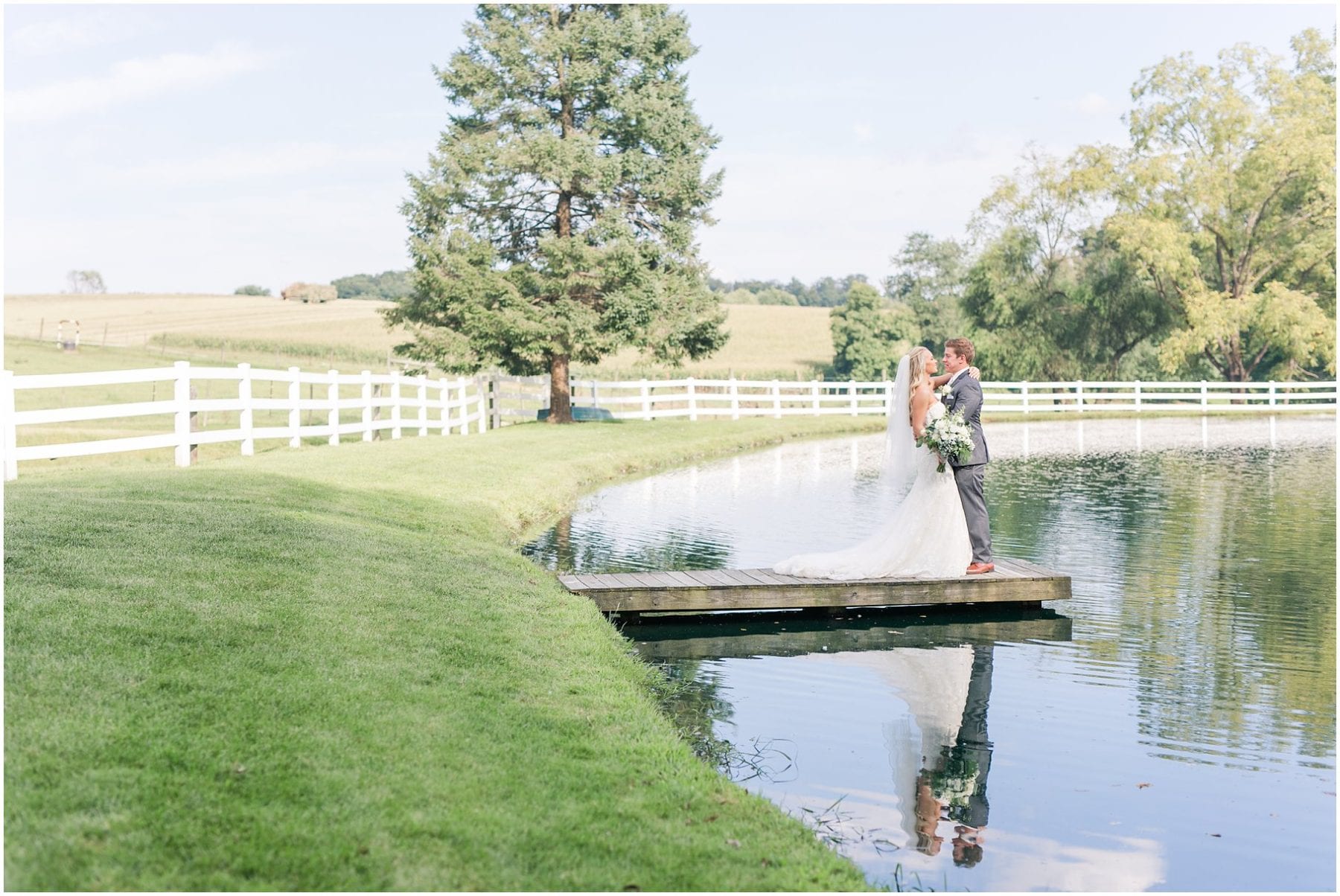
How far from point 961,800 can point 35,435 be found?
2971 centimetres

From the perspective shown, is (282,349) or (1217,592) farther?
(282,349)

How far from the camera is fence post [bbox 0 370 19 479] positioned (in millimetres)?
14727

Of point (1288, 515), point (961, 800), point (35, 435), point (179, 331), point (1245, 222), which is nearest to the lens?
point (961, 800)

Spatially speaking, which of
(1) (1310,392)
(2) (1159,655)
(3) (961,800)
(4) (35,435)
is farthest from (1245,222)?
(3) (961,800)

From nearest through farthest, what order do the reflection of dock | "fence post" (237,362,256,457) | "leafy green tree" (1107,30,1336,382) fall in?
the reflection of dock
"fence post" (237,362,256,457)
"leafy green tree" (1107,30,1336,382)

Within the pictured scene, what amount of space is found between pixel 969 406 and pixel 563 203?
24696 mm

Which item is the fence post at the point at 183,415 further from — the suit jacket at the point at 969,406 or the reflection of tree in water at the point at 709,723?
the suit jacket at the point at 969,406

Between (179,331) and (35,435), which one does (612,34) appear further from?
(179,331)

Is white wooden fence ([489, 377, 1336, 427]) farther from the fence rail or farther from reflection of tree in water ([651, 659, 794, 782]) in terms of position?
reflection of tree in water ([651, 659, 794, 782])

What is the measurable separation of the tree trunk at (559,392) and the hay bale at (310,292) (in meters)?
73.2

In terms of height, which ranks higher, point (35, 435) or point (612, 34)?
point (612, 34)

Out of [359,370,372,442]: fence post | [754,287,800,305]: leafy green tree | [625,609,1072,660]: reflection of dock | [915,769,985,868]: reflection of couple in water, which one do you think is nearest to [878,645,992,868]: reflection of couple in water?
[915,769,985,868]: reflection of couple in water

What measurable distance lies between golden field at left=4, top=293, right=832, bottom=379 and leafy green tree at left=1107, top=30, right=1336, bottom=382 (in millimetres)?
19901

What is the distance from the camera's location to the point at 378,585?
9.33 meters
